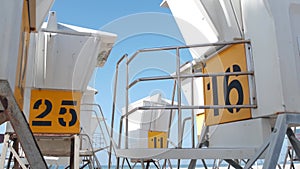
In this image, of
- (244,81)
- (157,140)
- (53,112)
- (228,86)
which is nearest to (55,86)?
(53,112)

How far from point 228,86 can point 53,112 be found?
2.02 m

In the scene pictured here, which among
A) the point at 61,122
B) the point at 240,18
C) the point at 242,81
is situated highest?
the point at 240,18

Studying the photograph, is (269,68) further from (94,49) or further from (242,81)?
(94,49)

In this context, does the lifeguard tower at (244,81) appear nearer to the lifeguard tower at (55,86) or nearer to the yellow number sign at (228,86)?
the yellow number sign at (228,86)

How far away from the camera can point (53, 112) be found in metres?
3.38

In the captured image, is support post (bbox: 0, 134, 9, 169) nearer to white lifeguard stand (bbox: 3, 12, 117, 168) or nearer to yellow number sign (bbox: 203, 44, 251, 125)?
white lifeguard stand (bbox: 3, 12, 117, 168)

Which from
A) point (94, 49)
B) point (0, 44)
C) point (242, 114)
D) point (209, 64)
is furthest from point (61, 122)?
point (0, 44)

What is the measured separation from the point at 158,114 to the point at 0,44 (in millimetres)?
5954

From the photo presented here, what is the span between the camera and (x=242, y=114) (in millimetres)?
2137

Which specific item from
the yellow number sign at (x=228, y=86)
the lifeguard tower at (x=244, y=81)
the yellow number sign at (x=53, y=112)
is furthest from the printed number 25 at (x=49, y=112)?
the yellow number sign at (x=228, y=86)

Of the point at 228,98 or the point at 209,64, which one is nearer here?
the point at 228,98

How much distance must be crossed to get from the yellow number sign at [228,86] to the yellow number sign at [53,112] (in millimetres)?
1617

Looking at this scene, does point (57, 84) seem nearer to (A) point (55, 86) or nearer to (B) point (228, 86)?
(A) point (55, 86)

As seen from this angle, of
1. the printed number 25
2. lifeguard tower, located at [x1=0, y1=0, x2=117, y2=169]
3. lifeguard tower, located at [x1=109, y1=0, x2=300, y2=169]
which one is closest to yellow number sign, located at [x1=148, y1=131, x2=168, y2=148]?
lifeguard tower, located at [x1=0, y1=0, x2=117, y2=169]
